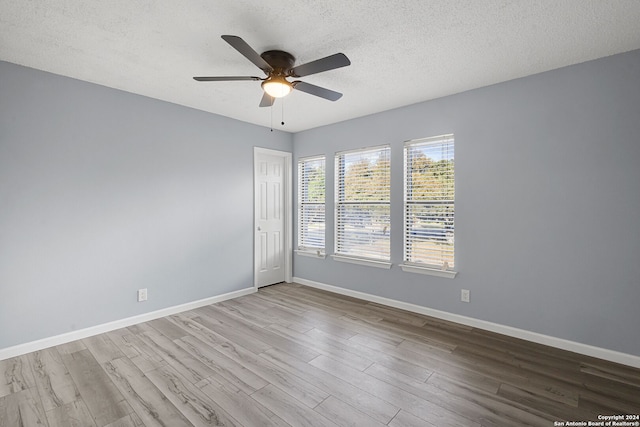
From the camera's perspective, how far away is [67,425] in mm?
1849

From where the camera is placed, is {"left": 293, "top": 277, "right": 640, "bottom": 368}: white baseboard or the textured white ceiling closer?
the textured white ceiling

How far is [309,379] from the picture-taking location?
7.59ft

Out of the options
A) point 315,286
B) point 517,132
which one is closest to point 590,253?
point 517,132

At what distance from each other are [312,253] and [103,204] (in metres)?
2.94

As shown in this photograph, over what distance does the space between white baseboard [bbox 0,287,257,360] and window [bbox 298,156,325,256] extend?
152 centimetres

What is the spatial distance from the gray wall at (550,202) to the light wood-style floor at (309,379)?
1.26 feet

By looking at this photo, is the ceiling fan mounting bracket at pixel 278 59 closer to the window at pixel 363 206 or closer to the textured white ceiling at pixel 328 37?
the textured white ceiling at pixel 328 37

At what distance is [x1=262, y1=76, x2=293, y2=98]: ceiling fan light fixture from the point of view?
2463 mm

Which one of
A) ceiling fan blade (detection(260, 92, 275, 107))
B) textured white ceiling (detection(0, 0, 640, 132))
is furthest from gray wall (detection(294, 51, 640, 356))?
ceiling fan blade (detection(260, 92, 275, 107))

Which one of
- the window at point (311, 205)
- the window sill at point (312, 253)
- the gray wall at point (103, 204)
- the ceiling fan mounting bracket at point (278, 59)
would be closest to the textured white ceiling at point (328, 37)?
the ceiling fan mounting bracket at point (278, 59)

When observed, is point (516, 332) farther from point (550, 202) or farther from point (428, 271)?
point (550, 202)

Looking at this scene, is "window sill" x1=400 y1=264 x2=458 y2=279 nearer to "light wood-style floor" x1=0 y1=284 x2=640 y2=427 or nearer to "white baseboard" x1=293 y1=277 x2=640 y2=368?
"white baseboard" x1=293 y1=277 x2=640 y2=368

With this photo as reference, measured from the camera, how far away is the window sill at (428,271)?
11.3ft

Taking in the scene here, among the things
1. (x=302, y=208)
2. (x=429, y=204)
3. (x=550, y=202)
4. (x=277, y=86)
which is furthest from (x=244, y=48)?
(x=302, y=208)
